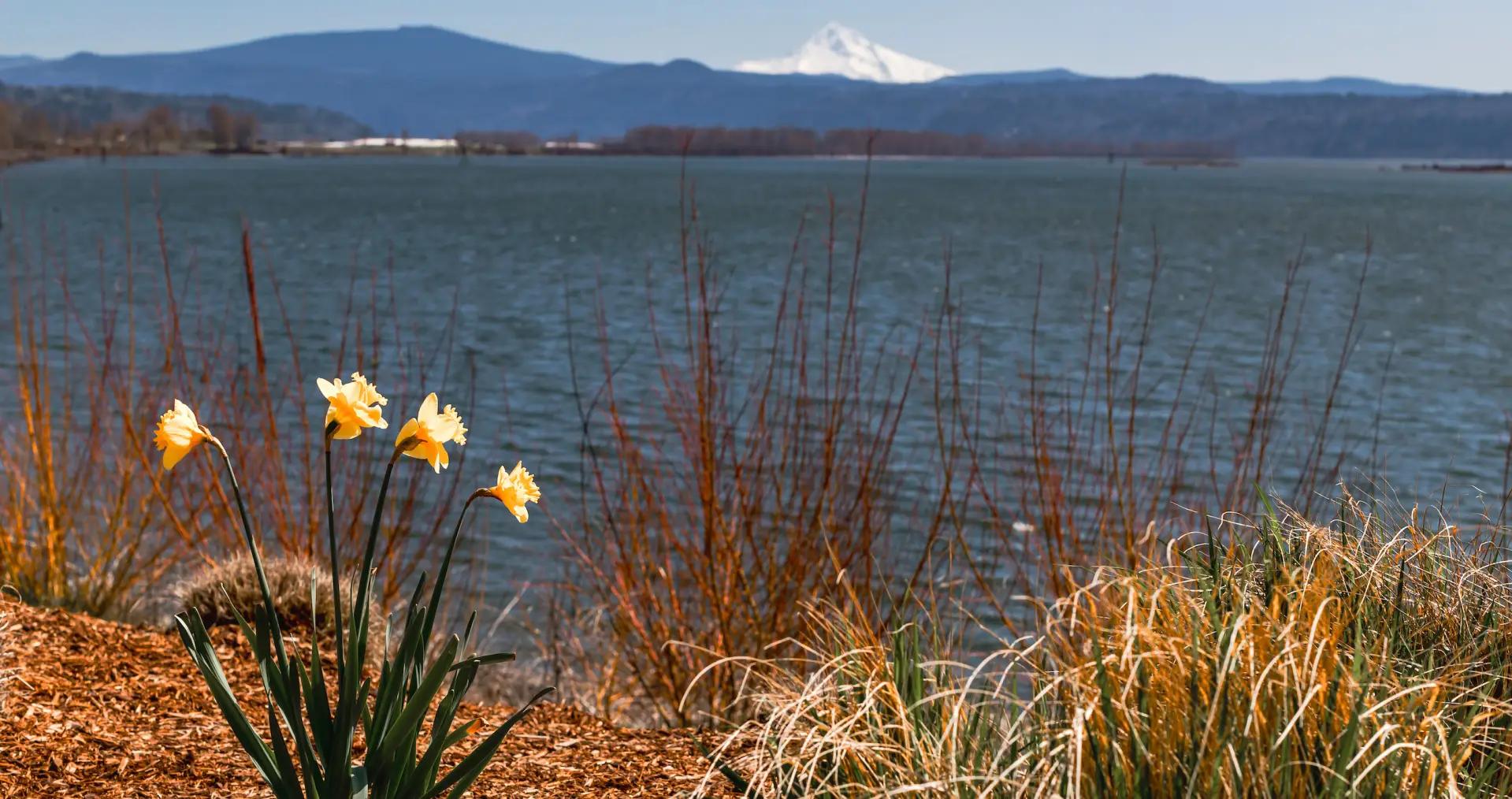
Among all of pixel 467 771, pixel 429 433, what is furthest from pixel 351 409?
pixel 467 771

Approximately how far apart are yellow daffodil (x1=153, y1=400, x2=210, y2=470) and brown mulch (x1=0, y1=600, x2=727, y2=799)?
1346 millimetres

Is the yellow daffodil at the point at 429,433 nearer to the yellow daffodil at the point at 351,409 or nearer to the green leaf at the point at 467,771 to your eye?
the yellow daffodil at the point at 351,409

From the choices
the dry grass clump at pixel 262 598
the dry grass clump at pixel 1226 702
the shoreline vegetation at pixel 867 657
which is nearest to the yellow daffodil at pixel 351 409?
the shoreline vegetation at pixel 867 657

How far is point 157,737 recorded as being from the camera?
13.1 ft

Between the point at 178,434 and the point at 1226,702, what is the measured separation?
1.92 meters

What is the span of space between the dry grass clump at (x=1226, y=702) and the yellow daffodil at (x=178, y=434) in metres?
1.21

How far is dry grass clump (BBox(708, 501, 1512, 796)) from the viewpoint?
2510mm

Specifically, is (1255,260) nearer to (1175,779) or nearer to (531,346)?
(531,346)

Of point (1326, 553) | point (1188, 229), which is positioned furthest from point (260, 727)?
point (1188, 229)

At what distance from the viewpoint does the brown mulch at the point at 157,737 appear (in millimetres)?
3660

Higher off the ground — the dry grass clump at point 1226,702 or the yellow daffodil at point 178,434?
the yellow daffodil at point 178,434

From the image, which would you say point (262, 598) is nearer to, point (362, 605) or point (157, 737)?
point (157, 737)

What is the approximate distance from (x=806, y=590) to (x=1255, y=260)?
51.5 m

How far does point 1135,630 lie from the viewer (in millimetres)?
2650
